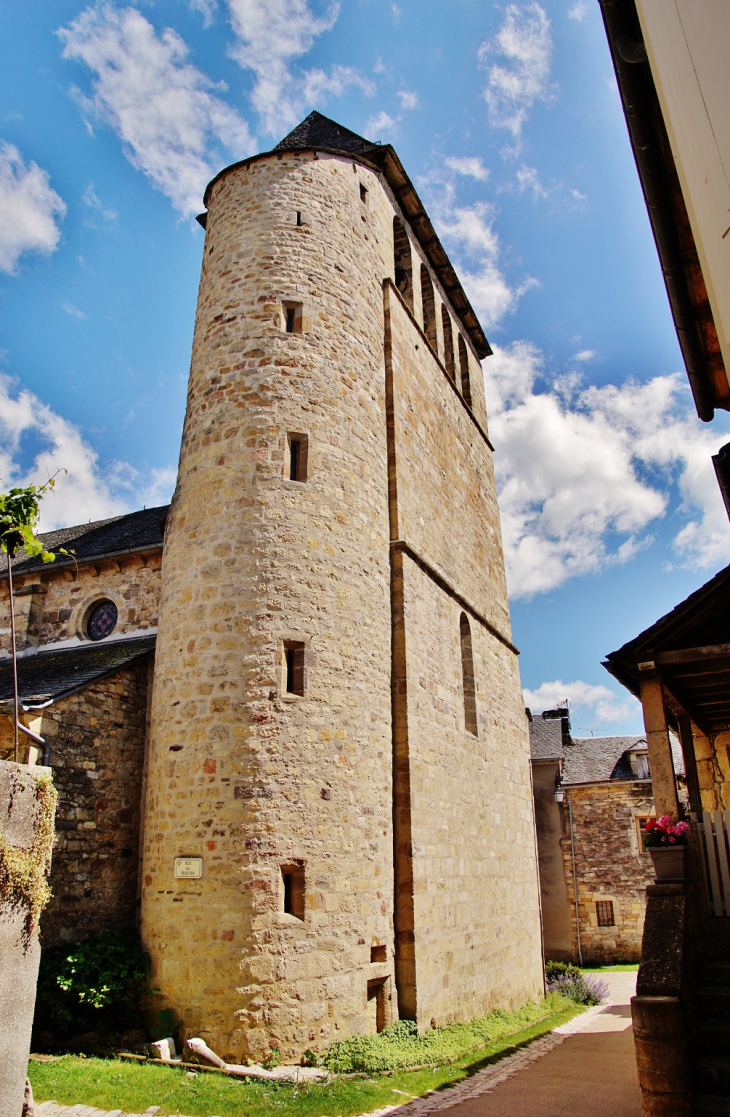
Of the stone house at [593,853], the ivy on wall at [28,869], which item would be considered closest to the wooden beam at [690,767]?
the ivy on wall at [28,869]

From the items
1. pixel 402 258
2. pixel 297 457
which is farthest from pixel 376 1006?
pixel 402 258

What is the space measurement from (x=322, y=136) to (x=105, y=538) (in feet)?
33.2

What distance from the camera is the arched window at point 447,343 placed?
17.4 m

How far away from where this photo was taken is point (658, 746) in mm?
7801

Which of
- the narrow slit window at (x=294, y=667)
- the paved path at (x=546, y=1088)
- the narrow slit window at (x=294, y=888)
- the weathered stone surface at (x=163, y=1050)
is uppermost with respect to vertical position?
the narrow slit window at (x=294, y=667)

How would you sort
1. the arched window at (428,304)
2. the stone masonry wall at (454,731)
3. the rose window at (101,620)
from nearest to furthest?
the stone masonry wall at (454,731)
the rose window at (101,620)
the arched window at (428,304)

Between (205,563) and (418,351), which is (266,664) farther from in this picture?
(418,351)

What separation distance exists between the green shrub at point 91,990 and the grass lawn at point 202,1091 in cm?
51

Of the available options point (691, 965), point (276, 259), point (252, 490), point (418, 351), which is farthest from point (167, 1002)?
point (418, 351)

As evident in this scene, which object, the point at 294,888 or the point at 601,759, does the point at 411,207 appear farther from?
the point at 601,759

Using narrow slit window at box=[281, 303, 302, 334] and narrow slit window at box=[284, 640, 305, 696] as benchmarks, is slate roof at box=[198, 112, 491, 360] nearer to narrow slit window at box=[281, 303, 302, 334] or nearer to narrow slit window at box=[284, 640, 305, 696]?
narrow slit window at box=[281, 303, 302, 334]

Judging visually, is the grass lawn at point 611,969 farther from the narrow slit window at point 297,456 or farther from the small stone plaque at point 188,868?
the narrow slit window at point 297,456

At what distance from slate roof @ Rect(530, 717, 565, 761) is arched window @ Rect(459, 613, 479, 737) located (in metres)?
12.2

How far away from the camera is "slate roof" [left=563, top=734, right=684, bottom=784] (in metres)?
24.1
